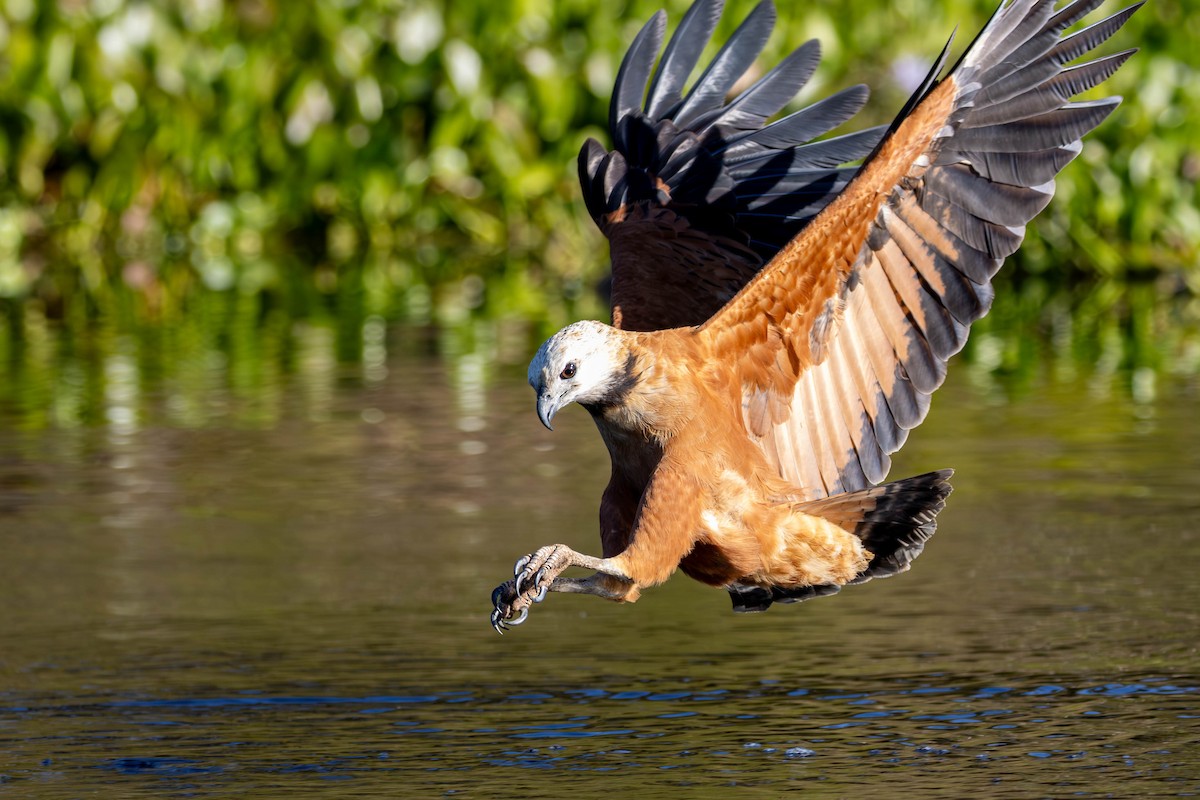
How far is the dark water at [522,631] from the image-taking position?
18.9 feet

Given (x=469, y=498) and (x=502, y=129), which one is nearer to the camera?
(x=469, y=498)

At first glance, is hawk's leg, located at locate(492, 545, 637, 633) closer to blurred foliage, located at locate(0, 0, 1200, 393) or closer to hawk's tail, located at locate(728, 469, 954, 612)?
hawk's tail, located at locate(728, 469, 954, 612)

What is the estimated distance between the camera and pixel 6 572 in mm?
8008

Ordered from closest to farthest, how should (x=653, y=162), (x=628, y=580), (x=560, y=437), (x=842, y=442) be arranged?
(x=628, y=580)
(x=842, y=442)
(x=653, y=162)
(x=560, y=437)

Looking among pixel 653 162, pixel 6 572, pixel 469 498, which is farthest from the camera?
pixel 469 498

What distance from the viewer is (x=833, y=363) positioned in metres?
6.36

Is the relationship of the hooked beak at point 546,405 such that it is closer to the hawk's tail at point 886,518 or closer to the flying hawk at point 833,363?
the flying hawk at point 833,363

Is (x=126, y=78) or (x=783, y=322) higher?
(x=126, y=78)

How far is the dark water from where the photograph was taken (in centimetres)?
577

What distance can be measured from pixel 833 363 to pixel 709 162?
4.36 ft

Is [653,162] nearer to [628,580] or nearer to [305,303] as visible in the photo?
[628,580]

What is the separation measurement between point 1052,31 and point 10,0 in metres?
14.3

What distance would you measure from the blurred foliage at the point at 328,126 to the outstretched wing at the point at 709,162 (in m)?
8.58

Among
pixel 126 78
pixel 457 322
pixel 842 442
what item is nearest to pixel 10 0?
pixel 126 78
